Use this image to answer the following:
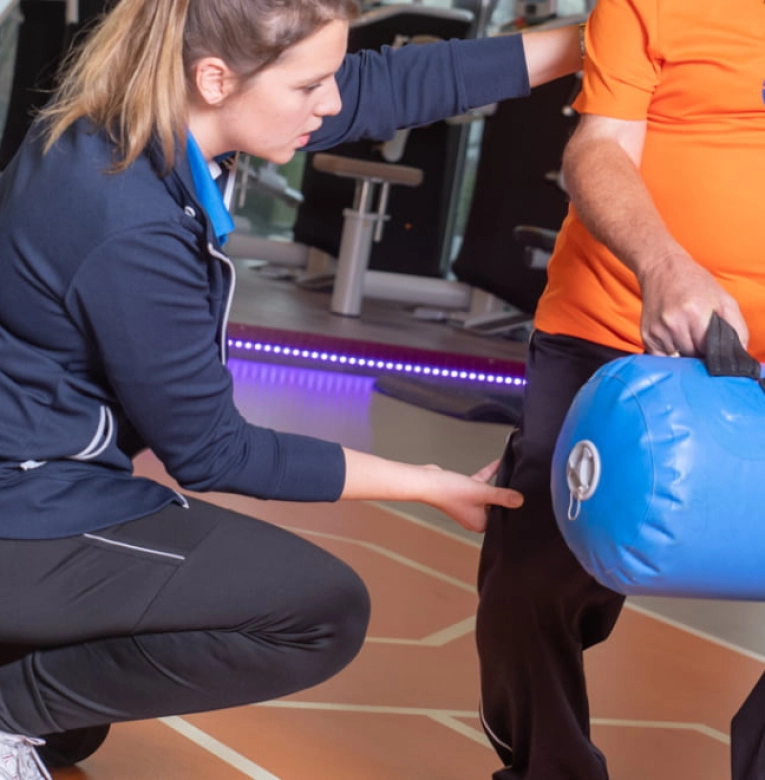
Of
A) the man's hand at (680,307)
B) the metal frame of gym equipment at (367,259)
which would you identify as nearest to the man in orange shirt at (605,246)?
the man's hand at (680,307)

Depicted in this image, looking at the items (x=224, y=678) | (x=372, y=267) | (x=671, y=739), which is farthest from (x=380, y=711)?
(x=372, y=267)

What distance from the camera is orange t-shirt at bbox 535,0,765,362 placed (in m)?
1.87

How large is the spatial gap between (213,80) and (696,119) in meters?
0.72

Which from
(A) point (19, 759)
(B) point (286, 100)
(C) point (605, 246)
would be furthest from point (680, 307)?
(A) point (19, 759)

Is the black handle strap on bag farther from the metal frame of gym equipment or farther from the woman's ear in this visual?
the metal frame of gym equipment

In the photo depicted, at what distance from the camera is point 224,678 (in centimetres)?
167

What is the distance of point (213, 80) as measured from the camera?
1.56 metres

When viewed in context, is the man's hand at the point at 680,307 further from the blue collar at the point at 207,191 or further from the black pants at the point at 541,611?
the blue collar at the point at 207,191

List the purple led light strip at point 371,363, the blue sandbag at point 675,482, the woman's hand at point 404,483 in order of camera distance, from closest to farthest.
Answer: the blue sandbag at point 675,482
the woman's hand at point 404,483
the purple led light strip at point 371,363

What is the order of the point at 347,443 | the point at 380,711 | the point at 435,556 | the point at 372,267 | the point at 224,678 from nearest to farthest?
1. the point at 224,678
2. the point at 380,711
3. the point at 435,556
4. the point at 347,443
5. the point at 372,267

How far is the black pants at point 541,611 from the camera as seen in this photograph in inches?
74.3

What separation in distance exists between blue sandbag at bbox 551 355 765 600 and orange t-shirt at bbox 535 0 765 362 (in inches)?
16.7

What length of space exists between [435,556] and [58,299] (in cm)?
189

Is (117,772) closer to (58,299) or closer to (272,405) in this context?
(58,299)
